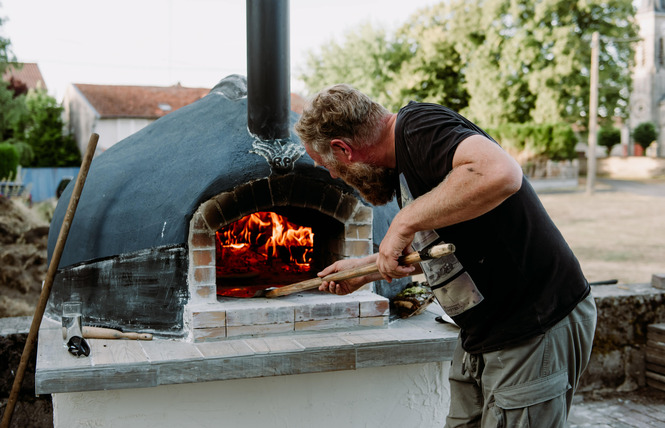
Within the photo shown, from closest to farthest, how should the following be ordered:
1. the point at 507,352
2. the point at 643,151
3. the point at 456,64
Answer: the point at 507,352, the point at 456,64, the point at 643,151

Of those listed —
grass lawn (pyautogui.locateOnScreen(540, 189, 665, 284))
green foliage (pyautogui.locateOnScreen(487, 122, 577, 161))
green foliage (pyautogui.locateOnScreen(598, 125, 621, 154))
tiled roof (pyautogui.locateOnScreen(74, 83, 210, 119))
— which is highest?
tiled roof (pyautogui.locateOnScreen(74, 83, 210, 119))

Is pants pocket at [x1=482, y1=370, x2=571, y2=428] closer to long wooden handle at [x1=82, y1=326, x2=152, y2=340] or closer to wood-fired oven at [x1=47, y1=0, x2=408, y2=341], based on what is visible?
wood-fired oven at [x1=47, y1=0, x2=408, y2=341]

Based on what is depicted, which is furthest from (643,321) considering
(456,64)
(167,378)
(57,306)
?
(456,64)

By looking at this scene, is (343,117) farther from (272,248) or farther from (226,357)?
(272,248)

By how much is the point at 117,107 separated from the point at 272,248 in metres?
27.2

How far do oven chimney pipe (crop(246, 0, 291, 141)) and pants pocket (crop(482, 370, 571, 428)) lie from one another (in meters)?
1.79

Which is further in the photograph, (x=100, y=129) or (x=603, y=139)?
(x=603, y=139)

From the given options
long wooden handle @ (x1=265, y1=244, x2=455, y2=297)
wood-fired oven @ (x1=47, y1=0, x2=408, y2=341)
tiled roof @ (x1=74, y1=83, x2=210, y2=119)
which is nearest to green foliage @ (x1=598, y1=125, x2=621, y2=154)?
tiled roof @ (x1=74, y1=83, x2=210, y2=119)

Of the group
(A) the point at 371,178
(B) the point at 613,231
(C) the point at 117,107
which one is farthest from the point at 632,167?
(A) the point at 371,178

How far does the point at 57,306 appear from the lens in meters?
3.35

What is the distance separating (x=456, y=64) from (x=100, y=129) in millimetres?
16642

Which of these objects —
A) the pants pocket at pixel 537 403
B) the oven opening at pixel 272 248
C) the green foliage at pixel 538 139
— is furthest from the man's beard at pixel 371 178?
the green foliage at pixel 538 139

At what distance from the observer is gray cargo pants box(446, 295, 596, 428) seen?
1.80m

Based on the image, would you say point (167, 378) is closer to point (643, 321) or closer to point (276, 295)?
point (276, 295)
